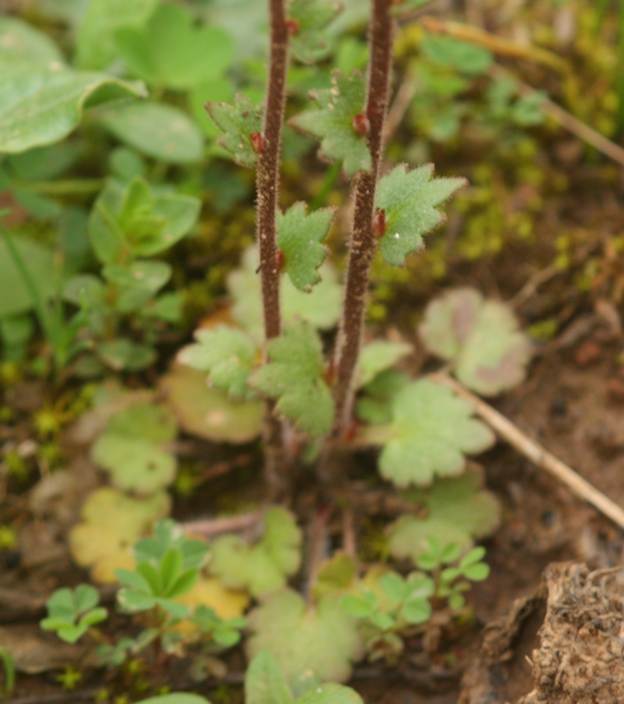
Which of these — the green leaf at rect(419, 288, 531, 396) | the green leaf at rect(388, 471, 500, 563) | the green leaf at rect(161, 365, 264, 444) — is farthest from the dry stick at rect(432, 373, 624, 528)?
the green leaf at rect(161, 365, 264, 444)

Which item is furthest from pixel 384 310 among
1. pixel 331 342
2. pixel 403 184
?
pixel 403 184

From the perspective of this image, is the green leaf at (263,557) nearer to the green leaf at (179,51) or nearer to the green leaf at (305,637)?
the green leaf at (305,637)

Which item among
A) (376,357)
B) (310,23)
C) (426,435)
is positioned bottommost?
(426,435)

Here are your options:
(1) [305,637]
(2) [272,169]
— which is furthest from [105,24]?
(1) [305,637]

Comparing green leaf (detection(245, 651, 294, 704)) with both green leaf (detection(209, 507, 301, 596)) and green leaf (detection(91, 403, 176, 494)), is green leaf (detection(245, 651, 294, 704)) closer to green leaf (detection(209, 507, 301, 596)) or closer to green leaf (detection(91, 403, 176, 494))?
green leaf (detection(209, 507, 301, 596))

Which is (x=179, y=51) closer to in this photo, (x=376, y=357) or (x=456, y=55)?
(x=456, y=55)
